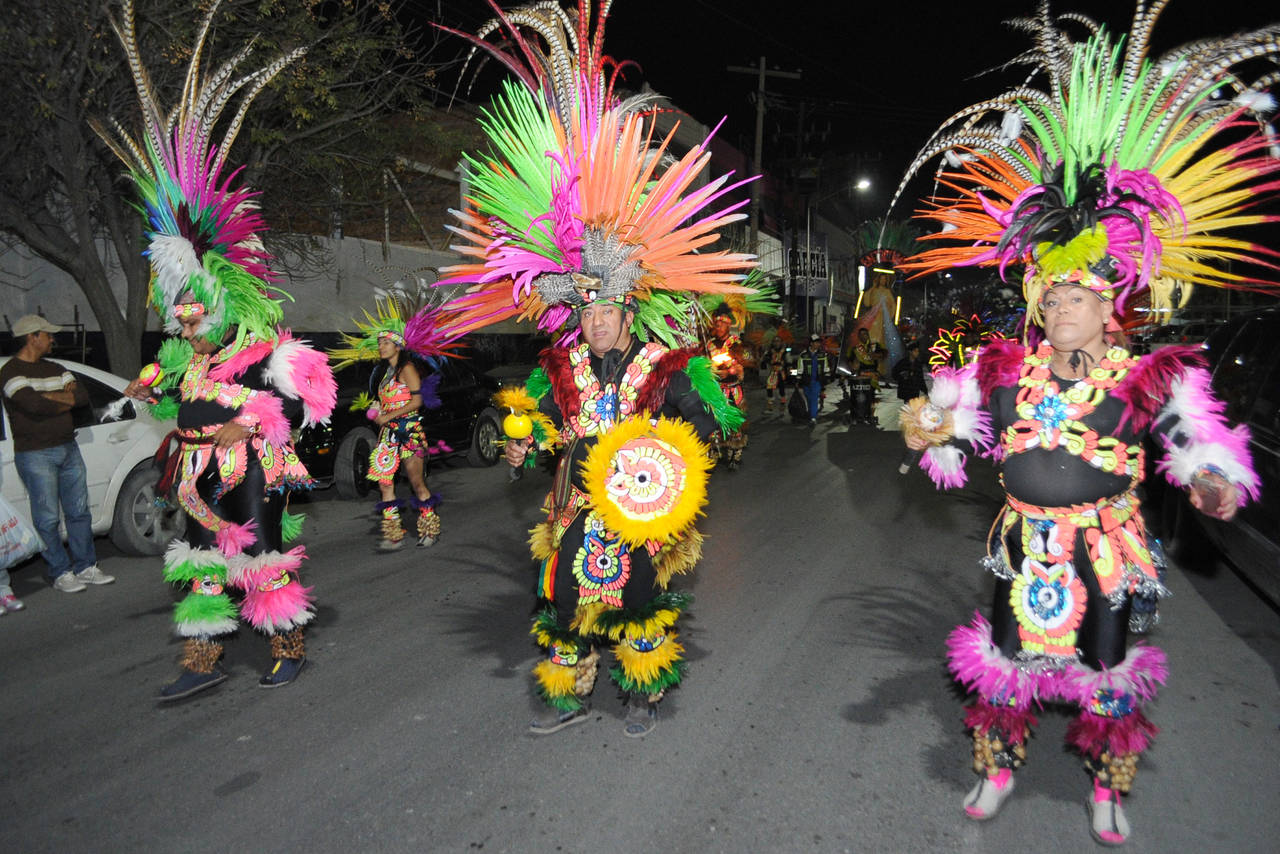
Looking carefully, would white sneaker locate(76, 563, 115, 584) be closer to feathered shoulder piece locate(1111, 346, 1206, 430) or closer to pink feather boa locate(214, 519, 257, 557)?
pink feather boa locate(214, 519, 257, 557)

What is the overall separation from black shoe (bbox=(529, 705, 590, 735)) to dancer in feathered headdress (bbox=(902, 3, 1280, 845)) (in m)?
1.72

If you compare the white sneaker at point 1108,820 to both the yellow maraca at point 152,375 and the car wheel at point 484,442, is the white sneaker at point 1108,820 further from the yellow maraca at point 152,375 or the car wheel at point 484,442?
the car wheel at point 484,442

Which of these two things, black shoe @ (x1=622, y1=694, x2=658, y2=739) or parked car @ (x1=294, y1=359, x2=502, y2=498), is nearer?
black shoe @ (x1=622, y1=694, x2=658, y2=739)

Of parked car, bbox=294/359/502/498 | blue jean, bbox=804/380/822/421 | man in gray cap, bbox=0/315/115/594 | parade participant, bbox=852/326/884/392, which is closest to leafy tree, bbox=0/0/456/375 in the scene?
parked car, bbox=294/359/502/498

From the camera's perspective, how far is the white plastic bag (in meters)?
5.55

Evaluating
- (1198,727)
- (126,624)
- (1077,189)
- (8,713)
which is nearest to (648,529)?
(1077,189)

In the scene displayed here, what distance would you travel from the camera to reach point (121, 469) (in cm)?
686

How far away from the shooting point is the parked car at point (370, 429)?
9078mm

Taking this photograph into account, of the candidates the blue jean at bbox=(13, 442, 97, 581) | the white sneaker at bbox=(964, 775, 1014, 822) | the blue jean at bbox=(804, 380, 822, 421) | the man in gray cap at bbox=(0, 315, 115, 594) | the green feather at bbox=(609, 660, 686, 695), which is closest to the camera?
the white sneaker at bbox=(964, 775, 1014, 822)

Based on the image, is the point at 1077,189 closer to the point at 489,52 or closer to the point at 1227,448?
the point at 1227,448

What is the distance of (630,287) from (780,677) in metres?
2.25

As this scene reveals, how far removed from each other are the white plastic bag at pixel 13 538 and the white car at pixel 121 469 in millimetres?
779

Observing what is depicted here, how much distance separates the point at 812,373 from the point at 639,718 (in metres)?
12.4

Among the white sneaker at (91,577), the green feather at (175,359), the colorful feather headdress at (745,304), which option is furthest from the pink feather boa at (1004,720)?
the white sneaker at (91,577)
